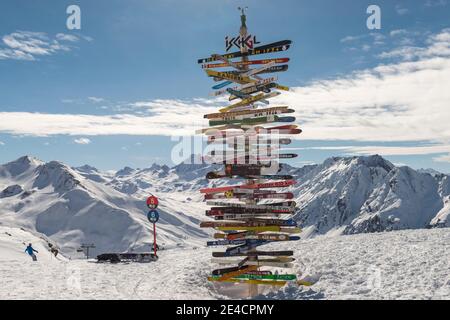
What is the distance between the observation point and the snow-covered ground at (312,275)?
2192 centimetres

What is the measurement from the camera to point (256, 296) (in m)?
24.4

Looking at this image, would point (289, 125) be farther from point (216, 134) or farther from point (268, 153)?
point (216, 134)

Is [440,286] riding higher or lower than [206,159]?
lower

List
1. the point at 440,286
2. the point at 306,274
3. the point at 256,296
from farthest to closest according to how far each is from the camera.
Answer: the point at 306,274
the point at 256,296
the point at 440,286

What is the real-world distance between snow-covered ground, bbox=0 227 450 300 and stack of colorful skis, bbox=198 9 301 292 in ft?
7.34

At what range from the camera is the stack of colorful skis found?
25109 millimetres

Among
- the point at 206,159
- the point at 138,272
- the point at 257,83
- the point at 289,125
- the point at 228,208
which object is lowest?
the point at 138,272

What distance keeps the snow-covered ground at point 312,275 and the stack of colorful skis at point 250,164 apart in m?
2.24

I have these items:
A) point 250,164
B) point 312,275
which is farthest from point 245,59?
point 312,275

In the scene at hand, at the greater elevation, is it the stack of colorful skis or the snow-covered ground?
the stack of colorful skis
